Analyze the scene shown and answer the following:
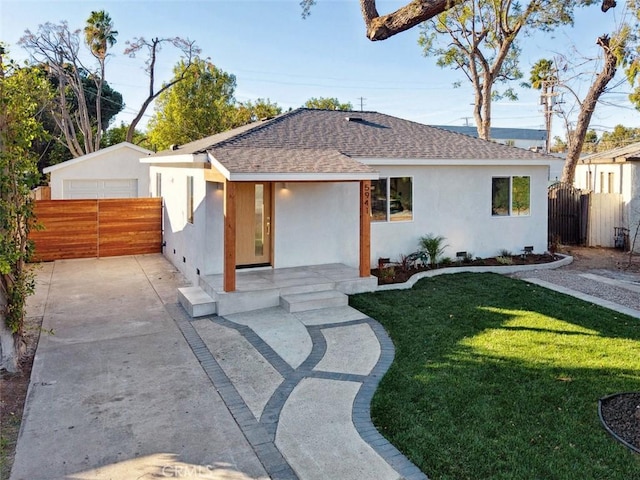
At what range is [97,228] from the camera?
15.9 meters

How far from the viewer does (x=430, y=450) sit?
4.71 m

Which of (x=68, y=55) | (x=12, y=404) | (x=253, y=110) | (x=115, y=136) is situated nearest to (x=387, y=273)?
(x=12, y=404)

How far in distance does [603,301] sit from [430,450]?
7.30 m

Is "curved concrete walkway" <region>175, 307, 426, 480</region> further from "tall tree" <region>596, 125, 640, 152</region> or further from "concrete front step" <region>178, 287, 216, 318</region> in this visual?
"tall tree" <region>596, 125, 640, 152</region>

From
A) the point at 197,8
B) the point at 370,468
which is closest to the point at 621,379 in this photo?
the point at 370,468

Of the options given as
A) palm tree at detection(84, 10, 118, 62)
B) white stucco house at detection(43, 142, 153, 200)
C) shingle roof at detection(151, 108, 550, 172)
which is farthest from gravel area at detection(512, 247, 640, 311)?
palm tree at detection(84, 10, 118, 62)

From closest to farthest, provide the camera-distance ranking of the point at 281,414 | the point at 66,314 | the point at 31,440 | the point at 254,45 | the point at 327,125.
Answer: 1. the point at 31,440
2. the point at 281,414
3. the point at 66,314
4. the point at 327,125
5. the point at 254,45

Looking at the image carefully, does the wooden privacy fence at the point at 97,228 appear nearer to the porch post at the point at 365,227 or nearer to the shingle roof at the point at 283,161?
the shingle roof at the point at 283,161

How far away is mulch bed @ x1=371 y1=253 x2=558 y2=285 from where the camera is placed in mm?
11953

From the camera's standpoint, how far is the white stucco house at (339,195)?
10793mm

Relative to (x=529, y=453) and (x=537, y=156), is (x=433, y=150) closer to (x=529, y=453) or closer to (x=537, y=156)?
(x=537, y=156)

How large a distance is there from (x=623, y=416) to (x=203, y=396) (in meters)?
4.76

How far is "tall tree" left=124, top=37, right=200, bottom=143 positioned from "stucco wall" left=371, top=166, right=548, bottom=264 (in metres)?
23.5

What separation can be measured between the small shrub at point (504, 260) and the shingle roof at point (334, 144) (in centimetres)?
284
